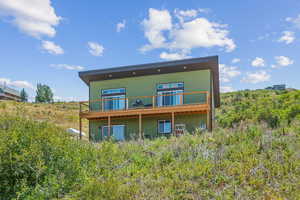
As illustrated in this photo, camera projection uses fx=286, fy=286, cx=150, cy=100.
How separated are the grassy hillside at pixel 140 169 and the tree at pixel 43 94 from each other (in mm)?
45624

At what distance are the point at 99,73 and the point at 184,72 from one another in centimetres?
527

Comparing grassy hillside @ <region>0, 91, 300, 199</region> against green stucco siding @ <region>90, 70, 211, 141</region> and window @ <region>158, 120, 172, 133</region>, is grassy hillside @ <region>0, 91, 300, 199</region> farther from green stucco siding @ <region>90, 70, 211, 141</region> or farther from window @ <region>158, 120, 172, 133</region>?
window @ <region>158, 120, 172, 133</region>

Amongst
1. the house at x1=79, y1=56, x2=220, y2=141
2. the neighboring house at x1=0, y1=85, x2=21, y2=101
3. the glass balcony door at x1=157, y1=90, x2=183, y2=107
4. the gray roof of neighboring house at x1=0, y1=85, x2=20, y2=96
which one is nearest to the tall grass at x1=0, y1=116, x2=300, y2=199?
the house at x1=79, y1=56, x2=220, y2=141

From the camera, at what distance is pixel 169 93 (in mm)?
17359

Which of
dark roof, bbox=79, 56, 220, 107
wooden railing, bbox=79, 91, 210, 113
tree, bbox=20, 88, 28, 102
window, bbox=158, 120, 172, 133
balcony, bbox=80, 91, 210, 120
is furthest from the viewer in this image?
tree, bbox=20, 88, 28, 102

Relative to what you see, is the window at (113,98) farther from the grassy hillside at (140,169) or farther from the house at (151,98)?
the grassy hillside at (140,169)

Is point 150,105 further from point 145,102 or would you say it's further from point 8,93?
point 8,93

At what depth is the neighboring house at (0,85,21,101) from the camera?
5044 cm

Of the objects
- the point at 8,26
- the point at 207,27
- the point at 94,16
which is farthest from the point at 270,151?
the point at 8,26

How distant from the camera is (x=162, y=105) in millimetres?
17094

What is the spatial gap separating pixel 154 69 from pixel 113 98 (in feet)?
10.5

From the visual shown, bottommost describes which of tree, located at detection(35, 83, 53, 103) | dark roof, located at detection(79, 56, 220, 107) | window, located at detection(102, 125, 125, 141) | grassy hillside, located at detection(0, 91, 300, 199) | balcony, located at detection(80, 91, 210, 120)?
grassy hillside, located at detection(0, 91, 300, 199)

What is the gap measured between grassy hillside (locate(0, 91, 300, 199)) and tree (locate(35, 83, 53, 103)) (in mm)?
45624

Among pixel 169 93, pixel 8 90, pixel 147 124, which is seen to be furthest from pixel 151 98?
pixel 8 90
